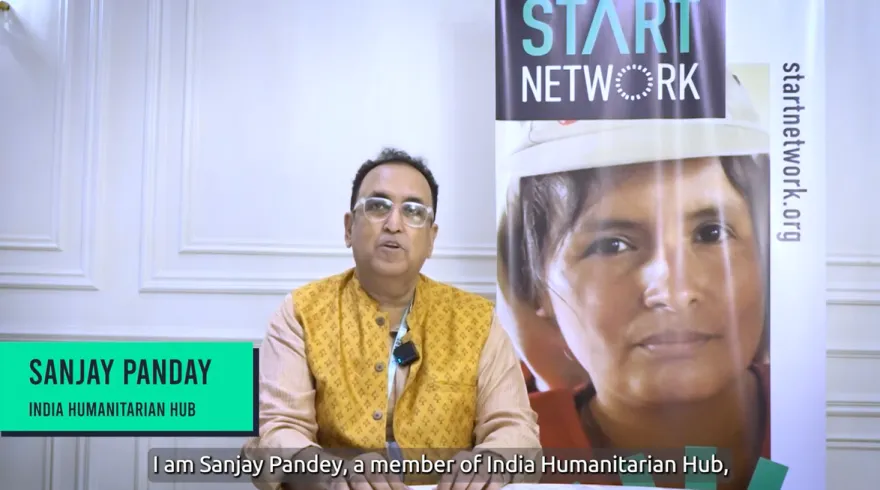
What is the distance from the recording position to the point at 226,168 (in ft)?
9.57

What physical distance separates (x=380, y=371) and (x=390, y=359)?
0.05 meters

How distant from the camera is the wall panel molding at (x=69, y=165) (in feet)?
9.45

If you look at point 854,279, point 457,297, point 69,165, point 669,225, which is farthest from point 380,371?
point 854,279

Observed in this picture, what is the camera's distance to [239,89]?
9.63 ft

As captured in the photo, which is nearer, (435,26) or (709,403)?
(709,403)

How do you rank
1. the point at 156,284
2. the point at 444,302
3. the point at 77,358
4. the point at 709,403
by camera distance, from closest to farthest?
1. the point at 444,302
2. the point at 709,403
3. the point at 77,358
4. the point at 156,284

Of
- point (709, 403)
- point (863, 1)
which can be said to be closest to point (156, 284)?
point (709, 403)

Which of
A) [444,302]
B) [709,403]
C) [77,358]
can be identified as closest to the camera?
[444,302]

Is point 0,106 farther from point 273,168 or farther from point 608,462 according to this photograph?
point 608,462

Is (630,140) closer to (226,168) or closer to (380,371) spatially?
(380,371)

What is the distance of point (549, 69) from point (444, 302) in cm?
97

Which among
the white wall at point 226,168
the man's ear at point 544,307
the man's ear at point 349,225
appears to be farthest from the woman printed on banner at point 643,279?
the man's ear at point 349,225

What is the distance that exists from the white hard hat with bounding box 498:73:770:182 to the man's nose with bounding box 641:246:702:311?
329 millimetres
